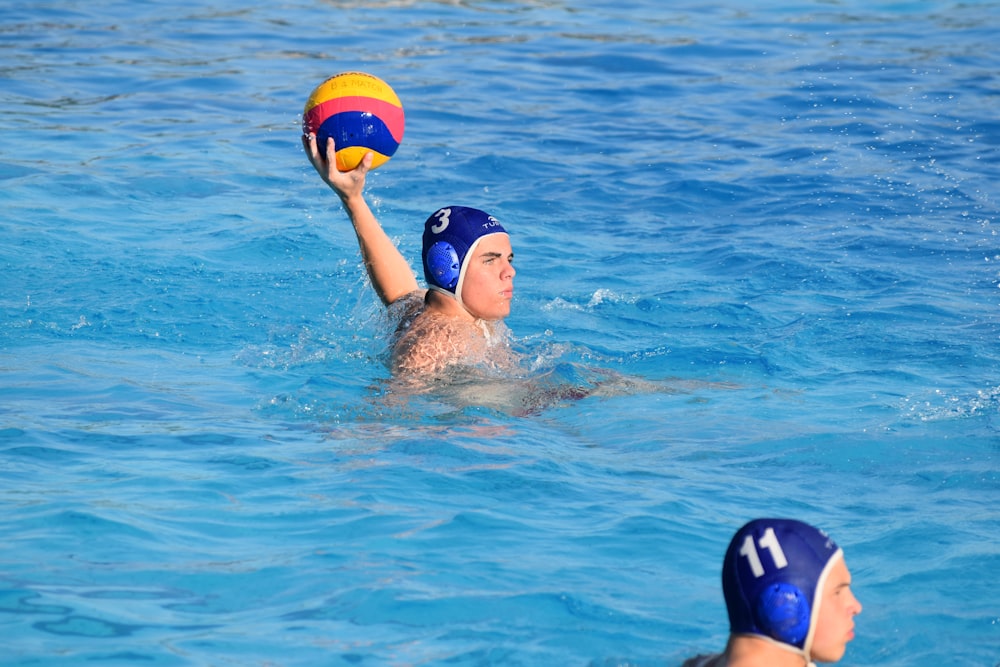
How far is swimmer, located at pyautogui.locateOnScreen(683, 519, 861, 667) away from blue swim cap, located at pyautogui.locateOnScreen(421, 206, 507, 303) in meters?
3.27

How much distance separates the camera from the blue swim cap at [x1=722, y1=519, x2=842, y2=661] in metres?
3.59

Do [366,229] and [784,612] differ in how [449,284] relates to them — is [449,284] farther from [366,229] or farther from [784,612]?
[784,612]

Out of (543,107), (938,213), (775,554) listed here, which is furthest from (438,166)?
(775,554)

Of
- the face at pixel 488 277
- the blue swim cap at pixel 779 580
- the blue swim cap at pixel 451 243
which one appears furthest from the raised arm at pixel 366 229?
the blue swim cap at pixel 779 580

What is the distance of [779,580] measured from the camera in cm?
360

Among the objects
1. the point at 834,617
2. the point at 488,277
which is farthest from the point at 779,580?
the point at 488,277

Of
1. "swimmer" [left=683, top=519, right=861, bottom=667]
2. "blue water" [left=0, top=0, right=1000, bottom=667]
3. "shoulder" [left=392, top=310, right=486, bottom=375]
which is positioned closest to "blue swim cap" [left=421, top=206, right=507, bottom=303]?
"shoulder" [left=392, top=310, right=486, bottom=375]

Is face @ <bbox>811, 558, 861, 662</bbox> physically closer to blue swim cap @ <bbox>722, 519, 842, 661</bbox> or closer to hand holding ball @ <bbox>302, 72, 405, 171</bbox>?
blue swim cap @ <bbox>722, 519, 842, 661</bbox>

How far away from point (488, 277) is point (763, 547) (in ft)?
11.0

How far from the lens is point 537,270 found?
968cm

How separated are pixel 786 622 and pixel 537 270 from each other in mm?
6255

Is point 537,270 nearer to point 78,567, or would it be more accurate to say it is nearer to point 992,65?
point 78,567

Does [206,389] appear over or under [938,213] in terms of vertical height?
under

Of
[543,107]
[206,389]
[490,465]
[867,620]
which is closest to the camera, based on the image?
[867,620]
